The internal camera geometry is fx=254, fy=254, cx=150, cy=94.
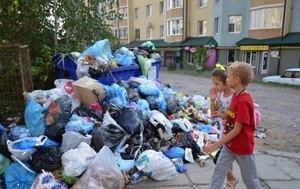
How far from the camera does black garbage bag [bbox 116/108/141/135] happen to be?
373 centimetres

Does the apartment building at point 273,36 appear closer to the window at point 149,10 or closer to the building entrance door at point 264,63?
the building entrance door at point 264,63

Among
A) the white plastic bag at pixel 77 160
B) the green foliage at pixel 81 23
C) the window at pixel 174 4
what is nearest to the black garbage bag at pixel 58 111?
the white plastic bag at pixel 77 160

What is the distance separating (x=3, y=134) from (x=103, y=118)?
135 centimetres

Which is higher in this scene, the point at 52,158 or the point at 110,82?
the point at 110,82

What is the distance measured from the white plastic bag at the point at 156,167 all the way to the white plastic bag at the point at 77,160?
64 cm

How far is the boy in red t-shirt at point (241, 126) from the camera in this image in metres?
2.21

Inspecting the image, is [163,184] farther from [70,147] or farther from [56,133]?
[56,133]

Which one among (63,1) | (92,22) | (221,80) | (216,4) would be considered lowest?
(221,80)

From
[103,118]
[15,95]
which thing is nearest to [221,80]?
[103,118]

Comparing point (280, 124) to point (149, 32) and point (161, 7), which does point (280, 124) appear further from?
point (149, 32)

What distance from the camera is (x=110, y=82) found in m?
5.11

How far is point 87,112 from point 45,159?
1029 mm

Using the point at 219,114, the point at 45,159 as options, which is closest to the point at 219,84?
the point at 219,114

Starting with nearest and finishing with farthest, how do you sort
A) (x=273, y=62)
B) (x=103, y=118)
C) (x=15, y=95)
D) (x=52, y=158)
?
(x=52, y=158), (x=103, y=118), (x=15, y=95), (x=273, y=62)
